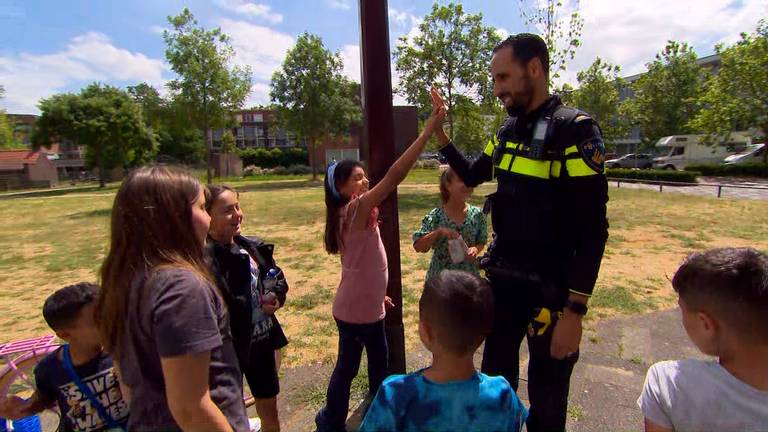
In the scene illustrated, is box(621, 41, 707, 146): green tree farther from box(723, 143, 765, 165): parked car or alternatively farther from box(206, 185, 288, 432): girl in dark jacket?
box(206, 185, 288, 432): girl in dark jacket

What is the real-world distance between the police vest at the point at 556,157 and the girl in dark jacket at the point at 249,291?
1.42 metres

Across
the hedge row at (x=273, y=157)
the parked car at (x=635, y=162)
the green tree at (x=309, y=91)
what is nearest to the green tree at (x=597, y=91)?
the parked car at (x=635, y=162)

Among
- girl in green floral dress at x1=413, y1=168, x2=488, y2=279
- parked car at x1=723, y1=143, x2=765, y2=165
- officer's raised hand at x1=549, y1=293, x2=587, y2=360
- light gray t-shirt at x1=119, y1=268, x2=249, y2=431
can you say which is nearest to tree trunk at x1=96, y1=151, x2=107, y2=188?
girl in green floral dress at x1=413, y1=168, x2=488, y2=279

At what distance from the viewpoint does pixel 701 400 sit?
1.33 meters

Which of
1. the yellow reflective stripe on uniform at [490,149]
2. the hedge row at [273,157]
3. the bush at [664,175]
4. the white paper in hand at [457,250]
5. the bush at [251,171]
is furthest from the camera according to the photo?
the hedge row at [273,157]

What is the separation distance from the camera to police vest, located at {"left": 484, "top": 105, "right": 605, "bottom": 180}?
185cm

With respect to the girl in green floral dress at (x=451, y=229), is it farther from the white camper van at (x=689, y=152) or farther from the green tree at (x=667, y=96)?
the green tree at (x=667, y=96)

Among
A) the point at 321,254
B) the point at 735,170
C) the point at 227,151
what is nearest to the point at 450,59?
the point at 321,254

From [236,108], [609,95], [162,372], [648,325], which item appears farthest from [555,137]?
[609,95]

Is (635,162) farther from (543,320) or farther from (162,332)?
(162,332)

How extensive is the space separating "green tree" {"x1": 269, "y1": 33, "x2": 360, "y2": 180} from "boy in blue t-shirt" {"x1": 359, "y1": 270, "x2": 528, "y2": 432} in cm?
2982

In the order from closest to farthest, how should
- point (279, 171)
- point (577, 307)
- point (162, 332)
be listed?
point (162, 332) → point (577, 307) → point (279, 171)

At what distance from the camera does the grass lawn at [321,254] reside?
517 centimetres

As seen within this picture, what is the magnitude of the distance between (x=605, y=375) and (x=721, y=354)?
2.43 metres
